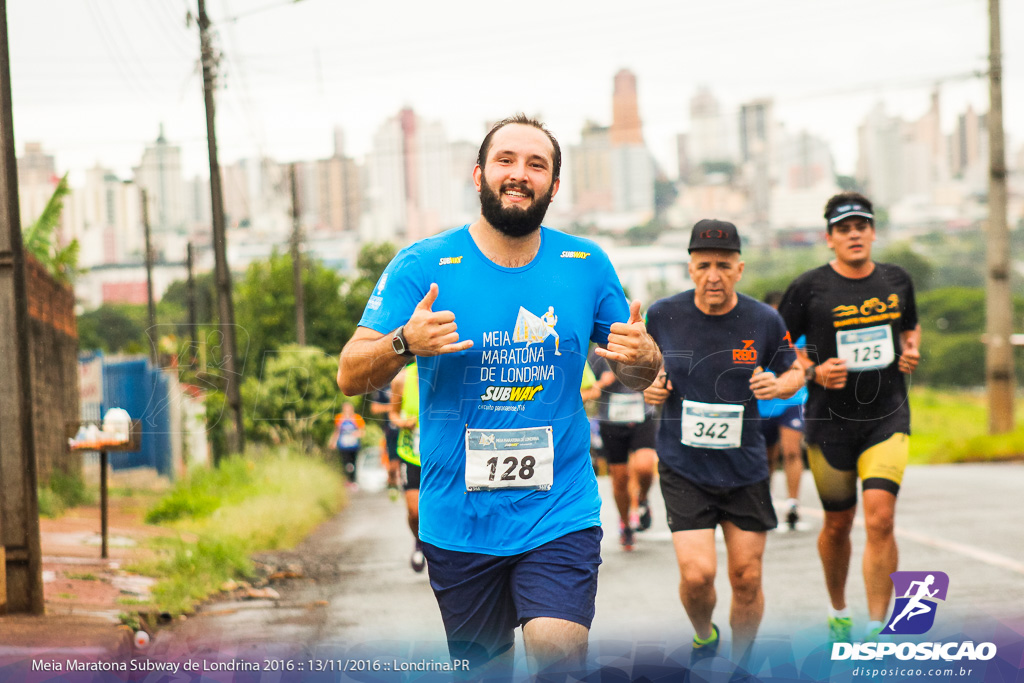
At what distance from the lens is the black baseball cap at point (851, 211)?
6.04 metres

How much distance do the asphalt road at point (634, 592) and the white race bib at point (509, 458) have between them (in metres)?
1.44

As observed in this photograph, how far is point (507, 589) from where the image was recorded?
3.75 metres

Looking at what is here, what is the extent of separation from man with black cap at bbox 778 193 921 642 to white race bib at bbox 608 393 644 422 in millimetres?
3526

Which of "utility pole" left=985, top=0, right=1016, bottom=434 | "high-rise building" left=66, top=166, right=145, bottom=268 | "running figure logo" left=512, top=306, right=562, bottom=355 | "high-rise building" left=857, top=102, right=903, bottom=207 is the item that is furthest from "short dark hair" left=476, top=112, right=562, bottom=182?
"high-rise building" left=857, top=102, right=903, bottom=207

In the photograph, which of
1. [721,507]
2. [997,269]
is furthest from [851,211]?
[997,269]

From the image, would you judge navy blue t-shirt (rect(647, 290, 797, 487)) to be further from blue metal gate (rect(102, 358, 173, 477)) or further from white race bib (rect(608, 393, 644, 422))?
white race bib (rect(608, 393, 644, 422))

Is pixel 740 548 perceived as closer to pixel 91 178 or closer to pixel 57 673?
pixel 57 673

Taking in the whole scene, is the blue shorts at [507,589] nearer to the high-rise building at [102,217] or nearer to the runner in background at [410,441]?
the runner in background at [410,441]

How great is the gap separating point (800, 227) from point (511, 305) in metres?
49.6

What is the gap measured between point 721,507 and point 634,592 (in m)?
2.49

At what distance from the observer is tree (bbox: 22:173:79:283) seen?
51.5 feet

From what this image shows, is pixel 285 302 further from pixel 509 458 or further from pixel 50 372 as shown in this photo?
pixel 509 458

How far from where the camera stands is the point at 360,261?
25.0m

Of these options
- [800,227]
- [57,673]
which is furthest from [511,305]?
[800,227]
